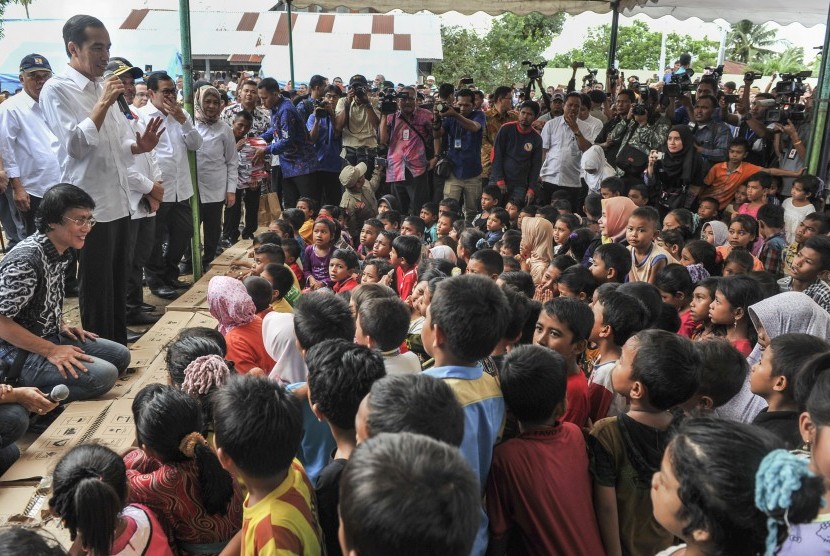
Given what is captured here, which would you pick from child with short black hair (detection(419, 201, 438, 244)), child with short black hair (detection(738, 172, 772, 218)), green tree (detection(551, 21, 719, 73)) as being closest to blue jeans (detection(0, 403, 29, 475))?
child with short black hair (detection(419, 201, 438, 244))

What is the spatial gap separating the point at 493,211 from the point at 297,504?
4.13 m

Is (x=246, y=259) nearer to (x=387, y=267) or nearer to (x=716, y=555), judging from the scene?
(x=387, y=267)

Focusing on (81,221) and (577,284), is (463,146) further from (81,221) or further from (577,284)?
(81,221)

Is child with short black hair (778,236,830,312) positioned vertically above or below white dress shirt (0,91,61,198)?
below

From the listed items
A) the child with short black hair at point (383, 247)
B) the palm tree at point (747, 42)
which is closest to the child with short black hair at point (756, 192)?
the child with short black hair at point (383, 247)

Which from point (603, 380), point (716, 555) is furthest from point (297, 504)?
point (603, 380)

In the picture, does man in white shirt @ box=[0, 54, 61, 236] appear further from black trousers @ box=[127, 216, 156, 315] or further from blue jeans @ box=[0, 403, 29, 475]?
blue jeans @ box=[0, 403, 29, 475]

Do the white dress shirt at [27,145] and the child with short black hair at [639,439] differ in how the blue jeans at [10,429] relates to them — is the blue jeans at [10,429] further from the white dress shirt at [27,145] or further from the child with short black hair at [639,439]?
the white dress shirt at [27,145]

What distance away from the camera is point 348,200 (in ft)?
21.6

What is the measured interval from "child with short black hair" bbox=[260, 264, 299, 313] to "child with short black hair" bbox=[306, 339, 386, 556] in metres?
1.69

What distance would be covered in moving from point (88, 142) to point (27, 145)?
199 centimetres

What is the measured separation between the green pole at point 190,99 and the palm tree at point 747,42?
123 feet

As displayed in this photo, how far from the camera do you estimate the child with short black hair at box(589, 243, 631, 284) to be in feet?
12.1

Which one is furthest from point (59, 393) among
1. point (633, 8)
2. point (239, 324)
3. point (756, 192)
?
point (633, 8)
